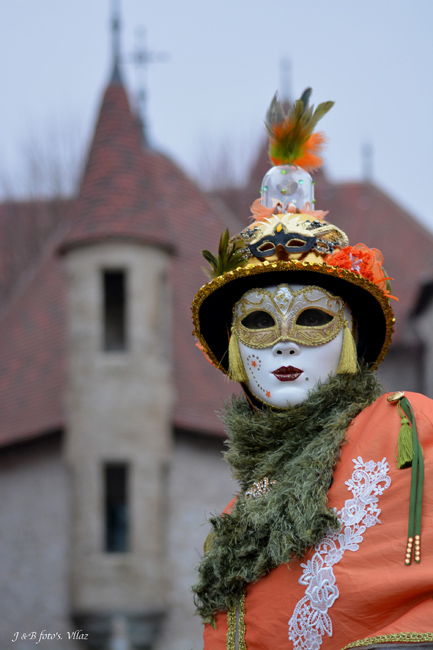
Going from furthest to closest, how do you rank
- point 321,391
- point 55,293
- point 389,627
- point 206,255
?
point 55,293 < point 206,255 < point 321,391 < point 389,627

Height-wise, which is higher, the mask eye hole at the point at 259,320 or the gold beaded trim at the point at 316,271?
the gold beaded trim at the point at 316,271

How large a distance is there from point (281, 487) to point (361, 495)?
327 millimetres

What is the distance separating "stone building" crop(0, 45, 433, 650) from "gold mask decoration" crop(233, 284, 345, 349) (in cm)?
1386

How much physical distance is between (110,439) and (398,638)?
15013mm

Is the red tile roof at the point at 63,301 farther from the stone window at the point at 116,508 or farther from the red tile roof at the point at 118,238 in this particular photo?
the stone window at the point at 116,508

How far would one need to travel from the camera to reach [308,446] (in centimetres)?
419

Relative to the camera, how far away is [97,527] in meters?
18.1

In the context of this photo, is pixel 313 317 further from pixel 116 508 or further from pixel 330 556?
pixel 116 508

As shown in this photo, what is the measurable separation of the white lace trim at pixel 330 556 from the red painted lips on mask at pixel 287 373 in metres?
0.51

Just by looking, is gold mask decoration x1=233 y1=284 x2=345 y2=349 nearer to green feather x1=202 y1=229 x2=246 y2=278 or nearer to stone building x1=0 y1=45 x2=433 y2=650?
green feather x1=202 y1=229 x2=246 y2=278

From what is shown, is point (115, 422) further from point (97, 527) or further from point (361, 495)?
point (361, 495)

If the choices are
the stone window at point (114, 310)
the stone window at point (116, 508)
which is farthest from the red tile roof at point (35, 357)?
the stone window at point (116, 508)

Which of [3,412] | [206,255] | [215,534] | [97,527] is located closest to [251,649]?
[215,534]

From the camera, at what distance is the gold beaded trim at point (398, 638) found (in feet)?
11.7
